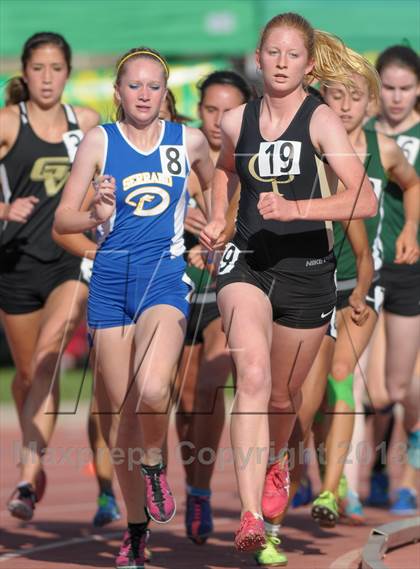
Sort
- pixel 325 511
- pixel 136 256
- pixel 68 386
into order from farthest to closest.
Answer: pixel 68 386
pixel 325 511
pixel 136 256

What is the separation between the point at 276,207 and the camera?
24.7ft

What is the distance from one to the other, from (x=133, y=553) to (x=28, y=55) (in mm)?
3691

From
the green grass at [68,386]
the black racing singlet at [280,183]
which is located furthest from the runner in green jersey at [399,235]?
the green grass at [68,386]

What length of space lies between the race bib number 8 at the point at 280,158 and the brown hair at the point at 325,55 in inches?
20.6

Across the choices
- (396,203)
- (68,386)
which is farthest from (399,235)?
(68,386)

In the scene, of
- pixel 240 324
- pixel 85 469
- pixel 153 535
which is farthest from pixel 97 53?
pixel 240 324

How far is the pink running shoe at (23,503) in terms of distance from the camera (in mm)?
9602

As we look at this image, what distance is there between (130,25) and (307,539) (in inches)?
359

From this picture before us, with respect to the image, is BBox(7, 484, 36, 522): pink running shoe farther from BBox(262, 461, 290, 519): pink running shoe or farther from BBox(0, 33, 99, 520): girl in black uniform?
BBox(262, 461, 290, 519): pink running shoe

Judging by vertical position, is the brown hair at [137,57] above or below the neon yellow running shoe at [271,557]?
above

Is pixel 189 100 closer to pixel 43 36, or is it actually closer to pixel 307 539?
pixel 43 36

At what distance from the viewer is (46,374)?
33.1ft

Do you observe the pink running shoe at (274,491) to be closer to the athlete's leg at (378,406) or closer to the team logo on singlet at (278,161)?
the team logo on singlet at (278,161)

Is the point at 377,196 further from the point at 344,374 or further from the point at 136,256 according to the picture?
the point at 136,256
